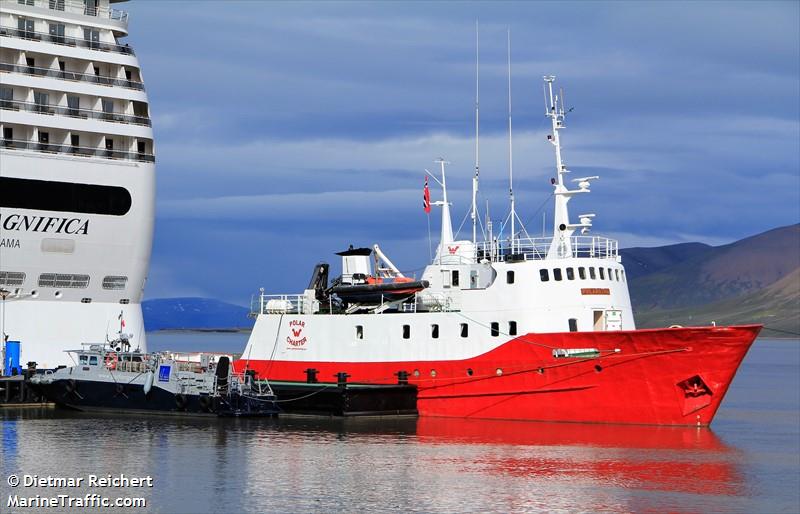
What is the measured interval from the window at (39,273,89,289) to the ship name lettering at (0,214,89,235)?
1.70 metres

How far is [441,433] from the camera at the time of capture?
42.2 metres

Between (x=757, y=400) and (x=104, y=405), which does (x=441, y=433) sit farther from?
(x=757, y=400)

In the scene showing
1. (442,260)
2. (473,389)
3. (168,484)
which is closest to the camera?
(168,484)

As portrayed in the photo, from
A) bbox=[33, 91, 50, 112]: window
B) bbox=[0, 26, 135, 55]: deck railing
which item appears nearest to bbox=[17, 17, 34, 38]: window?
bbox=[0, 26, 135, 55]: deck railing

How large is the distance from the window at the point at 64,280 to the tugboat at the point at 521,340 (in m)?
7.98

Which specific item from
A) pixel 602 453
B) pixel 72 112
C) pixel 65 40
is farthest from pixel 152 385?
pixel 602 453

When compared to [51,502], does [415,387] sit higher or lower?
higher

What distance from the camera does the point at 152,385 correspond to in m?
45.9

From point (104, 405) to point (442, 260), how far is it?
44.8ft

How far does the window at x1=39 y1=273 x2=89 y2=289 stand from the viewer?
161 ft

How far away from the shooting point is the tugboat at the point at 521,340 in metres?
41.6

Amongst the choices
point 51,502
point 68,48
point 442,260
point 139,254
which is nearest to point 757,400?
point 442,260

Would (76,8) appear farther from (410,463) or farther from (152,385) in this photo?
(410,463)

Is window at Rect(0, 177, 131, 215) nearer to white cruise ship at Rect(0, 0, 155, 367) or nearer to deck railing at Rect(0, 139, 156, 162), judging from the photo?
white cruise ship at Rect(0, 0, 155, 367)
